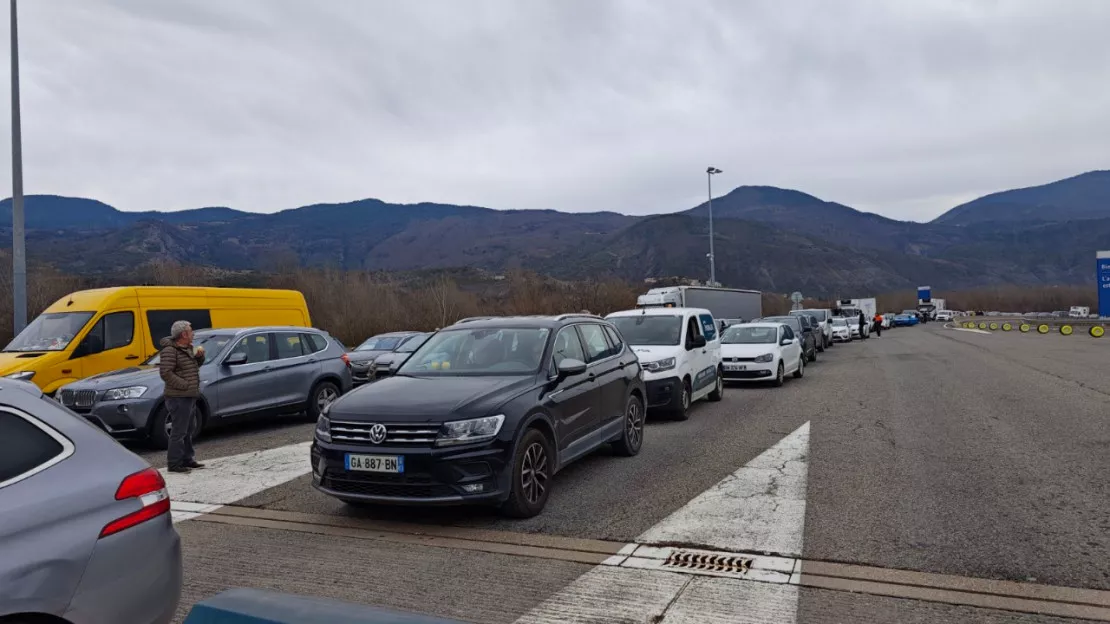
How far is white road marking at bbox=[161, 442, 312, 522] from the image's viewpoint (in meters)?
7.11

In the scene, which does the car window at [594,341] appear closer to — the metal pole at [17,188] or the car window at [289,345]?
the car window at [289,345]

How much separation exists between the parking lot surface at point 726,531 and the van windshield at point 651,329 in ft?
8.69

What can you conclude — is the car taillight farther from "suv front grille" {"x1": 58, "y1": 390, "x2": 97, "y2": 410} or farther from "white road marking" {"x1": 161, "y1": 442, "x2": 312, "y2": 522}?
"suv front grille" {"x1": 58, "y1": 390, "x2": 97, "y2": 410}

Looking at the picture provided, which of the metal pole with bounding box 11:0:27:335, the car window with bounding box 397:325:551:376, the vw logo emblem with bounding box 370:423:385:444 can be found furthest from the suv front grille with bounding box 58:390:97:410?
the metal pole with bounding box 11:0:27:335

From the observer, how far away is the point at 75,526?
9.68 ft

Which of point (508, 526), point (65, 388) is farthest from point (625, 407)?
point (65, 388)

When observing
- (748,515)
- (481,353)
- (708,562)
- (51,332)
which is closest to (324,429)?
(481,353)

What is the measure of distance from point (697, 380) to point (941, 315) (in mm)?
103869

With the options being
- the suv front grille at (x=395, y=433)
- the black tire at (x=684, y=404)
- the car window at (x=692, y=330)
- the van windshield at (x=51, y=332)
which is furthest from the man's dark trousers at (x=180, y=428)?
the car window at (x=692, y=330)

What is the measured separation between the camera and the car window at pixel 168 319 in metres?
13.0

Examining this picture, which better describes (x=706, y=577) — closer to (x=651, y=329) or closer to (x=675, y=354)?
(x=675, y=354)

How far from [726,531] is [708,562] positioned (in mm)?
744

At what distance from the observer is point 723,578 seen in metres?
4.80

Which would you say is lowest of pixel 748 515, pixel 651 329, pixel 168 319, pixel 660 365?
pixel 748 515
